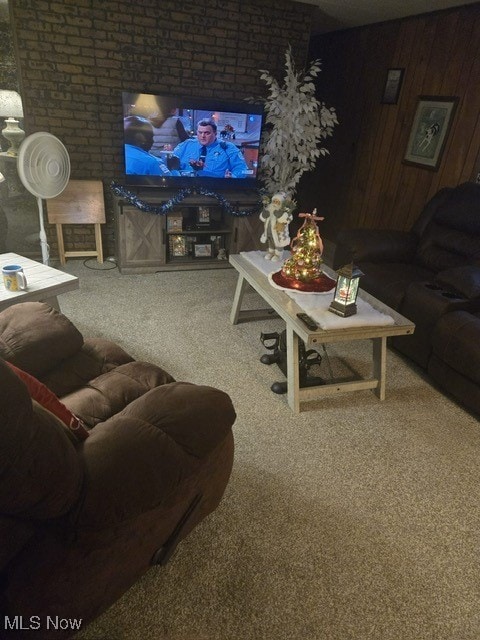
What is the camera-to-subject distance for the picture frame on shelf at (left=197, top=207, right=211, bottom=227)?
3994mm

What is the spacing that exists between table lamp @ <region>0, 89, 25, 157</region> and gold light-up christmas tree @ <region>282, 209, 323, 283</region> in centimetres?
280

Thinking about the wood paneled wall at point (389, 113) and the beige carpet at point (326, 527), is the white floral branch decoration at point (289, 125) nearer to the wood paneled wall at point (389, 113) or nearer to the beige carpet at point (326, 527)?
the wood paneled wall at point (389, 113)

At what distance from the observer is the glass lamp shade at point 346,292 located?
2018 mm

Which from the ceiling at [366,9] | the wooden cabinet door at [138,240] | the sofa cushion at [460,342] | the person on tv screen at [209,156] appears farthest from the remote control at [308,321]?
the ceiling at [366,9]

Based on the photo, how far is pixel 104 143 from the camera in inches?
148

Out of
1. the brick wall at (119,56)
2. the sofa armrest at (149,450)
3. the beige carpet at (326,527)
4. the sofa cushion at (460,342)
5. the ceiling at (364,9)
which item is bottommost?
the beige carpet at (326,527)

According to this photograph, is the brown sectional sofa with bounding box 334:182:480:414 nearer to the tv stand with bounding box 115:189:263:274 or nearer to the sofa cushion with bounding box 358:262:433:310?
the sofa cushion with bounding box 358:262:433:310

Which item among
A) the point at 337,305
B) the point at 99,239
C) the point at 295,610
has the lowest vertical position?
the point at 295,610

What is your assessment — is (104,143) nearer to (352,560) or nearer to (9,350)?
(9,350)

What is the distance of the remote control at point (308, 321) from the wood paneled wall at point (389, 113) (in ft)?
7.83

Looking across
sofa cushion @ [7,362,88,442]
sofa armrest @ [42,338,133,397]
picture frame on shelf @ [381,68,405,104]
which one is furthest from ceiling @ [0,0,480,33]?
sofa cushion @ [7,362,88,442]

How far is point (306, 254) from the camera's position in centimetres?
235

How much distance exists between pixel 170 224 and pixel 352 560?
123 inches

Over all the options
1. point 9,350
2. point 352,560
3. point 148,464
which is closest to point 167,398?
point 148,464
